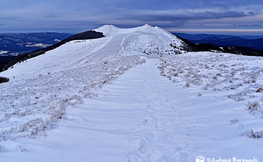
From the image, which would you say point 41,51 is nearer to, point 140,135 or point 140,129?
point 140,129

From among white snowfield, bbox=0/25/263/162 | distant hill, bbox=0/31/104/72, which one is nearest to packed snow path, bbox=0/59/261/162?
white snowfield, bbox=0/25/263/162

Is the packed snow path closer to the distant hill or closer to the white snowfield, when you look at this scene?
the white snowfield

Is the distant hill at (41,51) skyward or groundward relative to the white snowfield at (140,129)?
skyward

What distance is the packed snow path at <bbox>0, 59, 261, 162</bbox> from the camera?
11.1 feet

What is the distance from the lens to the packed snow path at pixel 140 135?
3369 mm

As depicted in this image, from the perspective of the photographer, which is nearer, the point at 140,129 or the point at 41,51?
the point at 140,129

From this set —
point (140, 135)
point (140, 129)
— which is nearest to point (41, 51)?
point (140, 129)

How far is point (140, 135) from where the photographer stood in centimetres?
432

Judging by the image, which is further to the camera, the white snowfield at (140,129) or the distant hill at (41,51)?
the distant hill at (41,51)

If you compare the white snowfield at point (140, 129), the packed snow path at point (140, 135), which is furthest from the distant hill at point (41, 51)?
the packed snow path at point (140, 135)

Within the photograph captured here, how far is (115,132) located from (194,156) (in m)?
2.26

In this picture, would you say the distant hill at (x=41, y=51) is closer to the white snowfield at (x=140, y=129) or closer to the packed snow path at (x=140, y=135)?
the white snowfield at (x=140, y=129)

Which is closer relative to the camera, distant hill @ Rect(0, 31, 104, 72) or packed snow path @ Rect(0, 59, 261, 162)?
packed snow path @ Rect(0, 59, 261, 162)

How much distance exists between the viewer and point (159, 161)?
326 cm
